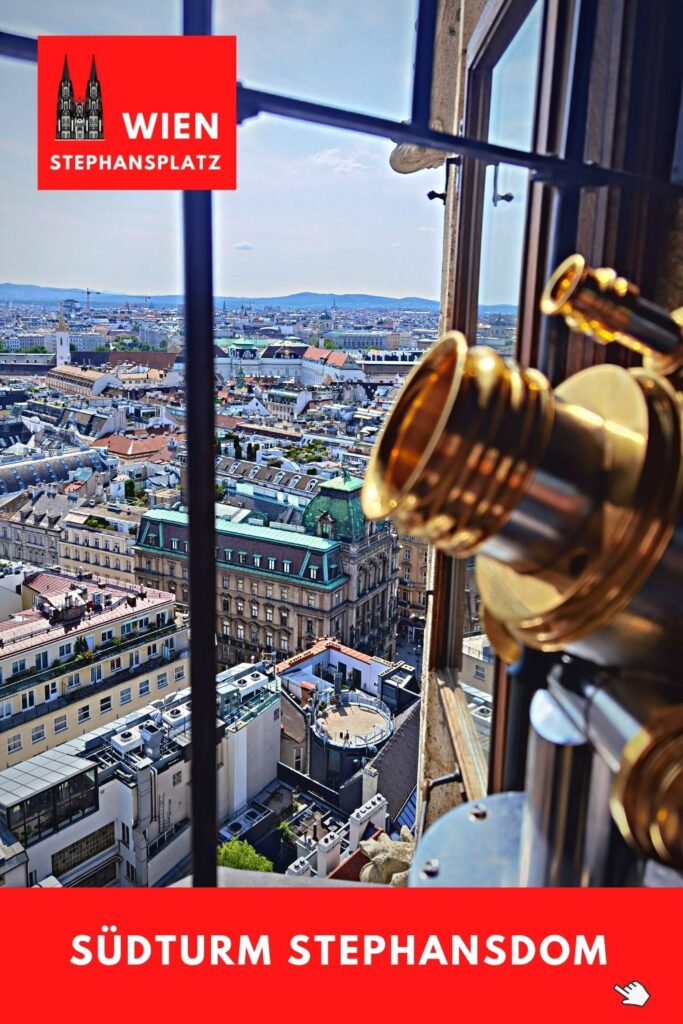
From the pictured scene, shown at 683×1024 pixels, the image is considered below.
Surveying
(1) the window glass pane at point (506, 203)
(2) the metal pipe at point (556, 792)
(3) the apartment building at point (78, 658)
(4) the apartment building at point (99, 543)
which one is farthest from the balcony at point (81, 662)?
(2) the metal pipe at point (556, 792)

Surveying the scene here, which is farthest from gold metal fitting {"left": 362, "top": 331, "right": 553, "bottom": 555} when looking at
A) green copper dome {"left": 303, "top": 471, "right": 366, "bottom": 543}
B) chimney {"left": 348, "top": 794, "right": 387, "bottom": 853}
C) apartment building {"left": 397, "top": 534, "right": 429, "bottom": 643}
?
apartment building {"left": 397, "top": 534, "right": 429, "bottom": 643}

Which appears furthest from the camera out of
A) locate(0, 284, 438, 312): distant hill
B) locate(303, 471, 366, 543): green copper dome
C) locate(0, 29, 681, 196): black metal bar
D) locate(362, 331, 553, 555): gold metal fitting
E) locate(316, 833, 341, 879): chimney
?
locate(0, 284, 438, 312): distant hill

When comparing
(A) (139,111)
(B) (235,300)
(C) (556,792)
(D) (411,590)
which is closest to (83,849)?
(A) (139,111)

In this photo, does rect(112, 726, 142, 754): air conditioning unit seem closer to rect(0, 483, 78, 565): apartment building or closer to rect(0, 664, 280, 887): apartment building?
rect(0, 664, 280, 887): apartment building

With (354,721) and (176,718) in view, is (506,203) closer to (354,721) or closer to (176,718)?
(176,718)

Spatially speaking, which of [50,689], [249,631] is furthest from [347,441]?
[50,689]
